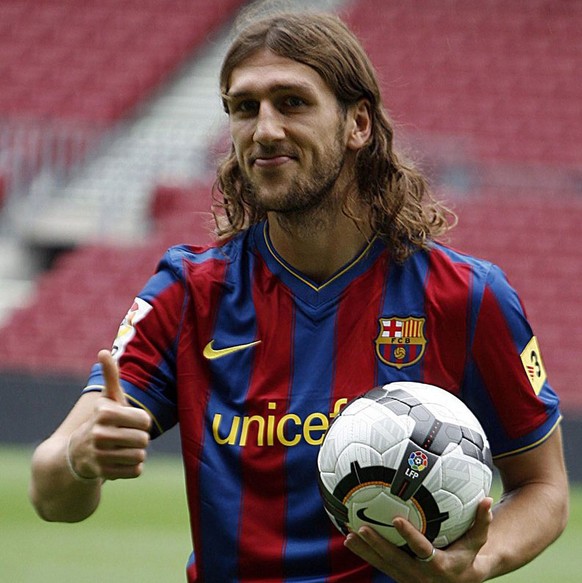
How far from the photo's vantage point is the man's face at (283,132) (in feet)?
9.96

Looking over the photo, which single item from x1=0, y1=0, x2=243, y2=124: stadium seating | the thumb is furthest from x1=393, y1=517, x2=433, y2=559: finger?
x1=0, y1=0, x2=243, y2=124: stadium seating

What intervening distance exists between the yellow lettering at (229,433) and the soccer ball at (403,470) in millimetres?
279

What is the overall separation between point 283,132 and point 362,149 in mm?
397

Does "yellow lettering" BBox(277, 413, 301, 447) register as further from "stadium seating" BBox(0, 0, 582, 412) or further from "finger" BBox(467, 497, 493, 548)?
"stadium seating" BBox(0, 0, 582, 412)

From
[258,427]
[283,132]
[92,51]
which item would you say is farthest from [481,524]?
[92,51]

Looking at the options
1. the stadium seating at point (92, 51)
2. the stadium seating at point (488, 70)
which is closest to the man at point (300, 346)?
the stadium seating at point (488, 70)

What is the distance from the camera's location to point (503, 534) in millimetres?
3027

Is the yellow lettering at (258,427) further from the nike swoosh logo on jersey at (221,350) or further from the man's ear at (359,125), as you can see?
the man's ear at (359,125)

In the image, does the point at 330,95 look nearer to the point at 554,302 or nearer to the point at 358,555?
the point at 358,555

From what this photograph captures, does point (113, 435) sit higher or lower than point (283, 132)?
lower

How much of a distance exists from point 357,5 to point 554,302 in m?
5.65

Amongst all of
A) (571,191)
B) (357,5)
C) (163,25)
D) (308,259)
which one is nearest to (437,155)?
(571,191)

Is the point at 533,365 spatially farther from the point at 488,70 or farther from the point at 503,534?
the point at 488,70

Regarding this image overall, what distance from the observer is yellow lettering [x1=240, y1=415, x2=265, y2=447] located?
3.02 metres
